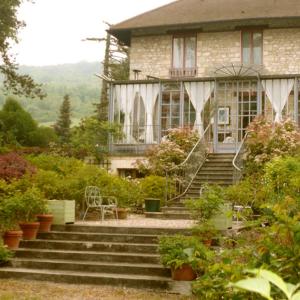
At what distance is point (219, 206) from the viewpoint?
9.83 m

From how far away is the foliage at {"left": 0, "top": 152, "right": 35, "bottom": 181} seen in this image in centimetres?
1240

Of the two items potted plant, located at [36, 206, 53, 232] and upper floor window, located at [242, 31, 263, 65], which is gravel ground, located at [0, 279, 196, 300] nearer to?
potted plant, located at [36, 206, 53, 232]

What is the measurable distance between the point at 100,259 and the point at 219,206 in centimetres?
231

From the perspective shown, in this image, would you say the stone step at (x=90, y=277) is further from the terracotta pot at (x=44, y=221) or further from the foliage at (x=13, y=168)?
the foliage at (x=13, y=168)

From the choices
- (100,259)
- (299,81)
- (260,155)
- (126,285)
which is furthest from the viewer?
(299,81)

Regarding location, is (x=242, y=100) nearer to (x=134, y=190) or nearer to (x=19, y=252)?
(x=134, y=190)

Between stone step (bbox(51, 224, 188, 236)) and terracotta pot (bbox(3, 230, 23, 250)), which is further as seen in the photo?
stone step (bbox(51, 224, 188, 236))

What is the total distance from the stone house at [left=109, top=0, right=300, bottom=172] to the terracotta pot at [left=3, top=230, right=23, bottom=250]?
1010cm

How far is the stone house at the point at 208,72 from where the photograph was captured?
20219 mm

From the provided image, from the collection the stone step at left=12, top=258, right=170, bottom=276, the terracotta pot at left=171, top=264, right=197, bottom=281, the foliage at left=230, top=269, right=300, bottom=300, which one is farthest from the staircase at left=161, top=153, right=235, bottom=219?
the foliage at left=230, top=269, right=300, bottom=300

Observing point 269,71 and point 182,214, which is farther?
point 269,71

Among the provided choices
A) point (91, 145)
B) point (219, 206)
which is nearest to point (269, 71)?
point (91, 145)

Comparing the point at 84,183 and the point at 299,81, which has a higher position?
the point at 299,81

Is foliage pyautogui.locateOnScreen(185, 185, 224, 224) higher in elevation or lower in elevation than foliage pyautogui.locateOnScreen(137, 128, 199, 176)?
lower
